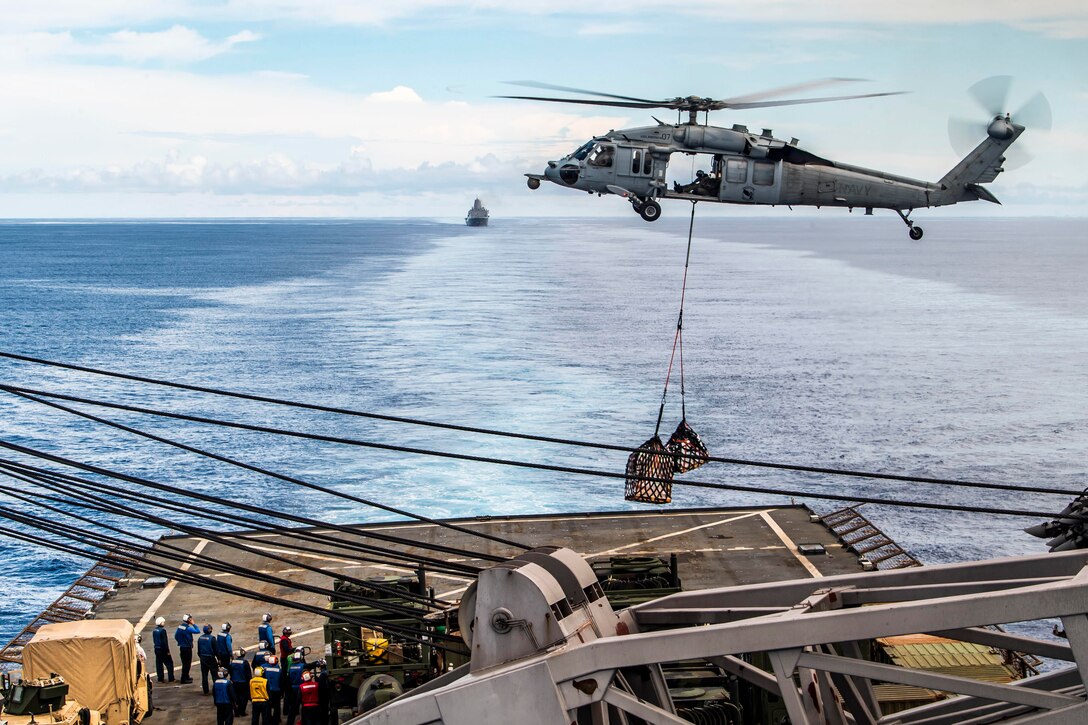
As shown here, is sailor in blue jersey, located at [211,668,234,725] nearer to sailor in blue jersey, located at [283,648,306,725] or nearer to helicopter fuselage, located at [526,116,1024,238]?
sailor in blue jersey, located at [283,648,306,725]

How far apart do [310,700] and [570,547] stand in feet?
51.5

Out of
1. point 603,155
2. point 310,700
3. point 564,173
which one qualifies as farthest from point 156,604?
point 603,155

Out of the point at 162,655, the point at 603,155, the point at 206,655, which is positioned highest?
the point at 603,155

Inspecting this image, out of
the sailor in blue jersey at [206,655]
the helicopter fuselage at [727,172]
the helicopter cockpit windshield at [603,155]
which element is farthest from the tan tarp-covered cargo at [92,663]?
the helicopter cockpit windshield at [603,155]

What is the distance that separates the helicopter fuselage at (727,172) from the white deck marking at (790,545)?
1098 cm

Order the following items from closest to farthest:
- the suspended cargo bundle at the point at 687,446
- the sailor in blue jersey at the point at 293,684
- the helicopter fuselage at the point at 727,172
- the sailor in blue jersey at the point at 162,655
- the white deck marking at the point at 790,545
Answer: the sailor in blue jersey at the point at 293,684 < the sailor in blue jersey at the point at 162,655 < the helicopter fuselage at the point at 727,172 < the suspended cargo bundle at the point at 687,446 < the white deck marking at the point at 790,545

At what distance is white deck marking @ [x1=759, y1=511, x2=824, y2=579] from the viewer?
35344mm

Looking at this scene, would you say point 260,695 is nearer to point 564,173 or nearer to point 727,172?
point 564,173

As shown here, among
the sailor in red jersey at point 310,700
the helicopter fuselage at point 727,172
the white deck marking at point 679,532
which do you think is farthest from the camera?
the white deck marking at point 679,532

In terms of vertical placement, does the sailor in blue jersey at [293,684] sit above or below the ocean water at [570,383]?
above

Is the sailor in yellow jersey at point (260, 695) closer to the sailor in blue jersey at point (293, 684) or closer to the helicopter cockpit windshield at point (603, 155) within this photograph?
the sailor in blue jersey at point (293, 684)

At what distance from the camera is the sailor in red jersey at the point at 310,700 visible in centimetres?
2273

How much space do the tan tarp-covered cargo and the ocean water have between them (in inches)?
805

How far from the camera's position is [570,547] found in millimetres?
37500
